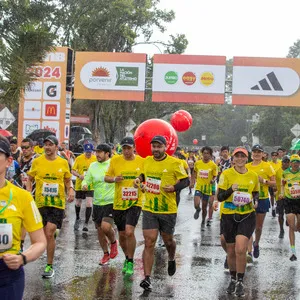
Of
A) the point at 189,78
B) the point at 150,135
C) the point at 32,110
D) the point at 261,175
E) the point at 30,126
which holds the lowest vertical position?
the point at 261,175

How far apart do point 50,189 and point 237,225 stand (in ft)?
8.55

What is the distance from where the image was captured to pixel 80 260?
31.8 feet

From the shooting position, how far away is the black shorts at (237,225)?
25.9 feet

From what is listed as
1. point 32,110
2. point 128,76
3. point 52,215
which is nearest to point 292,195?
point 52,215

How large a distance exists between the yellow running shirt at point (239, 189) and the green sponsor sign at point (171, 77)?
72.1 ft

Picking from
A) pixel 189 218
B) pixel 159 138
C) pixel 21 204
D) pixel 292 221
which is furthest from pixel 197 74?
pixel 21 204

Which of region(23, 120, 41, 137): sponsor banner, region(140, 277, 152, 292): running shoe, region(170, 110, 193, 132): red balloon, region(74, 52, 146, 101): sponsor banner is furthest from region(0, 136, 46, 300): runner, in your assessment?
region(74, 52, 146, 101): sponsor banner

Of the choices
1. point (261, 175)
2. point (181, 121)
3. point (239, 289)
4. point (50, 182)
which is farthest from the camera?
point (181, 121)

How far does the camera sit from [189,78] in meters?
29.8

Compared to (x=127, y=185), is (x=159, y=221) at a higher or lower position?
lower

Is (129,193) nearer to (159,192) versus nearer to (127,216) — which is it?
(127,216)

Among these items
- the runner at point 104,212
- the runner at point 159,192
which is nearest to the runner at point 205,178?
the runner at point 104,212

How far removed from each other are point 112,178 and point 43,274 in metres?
1.62

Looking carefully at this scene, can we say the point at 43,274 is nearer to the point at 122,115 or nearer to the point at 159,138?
the point at 159,138
